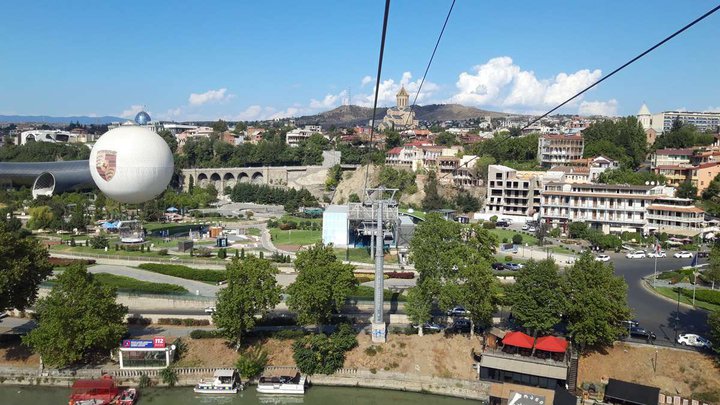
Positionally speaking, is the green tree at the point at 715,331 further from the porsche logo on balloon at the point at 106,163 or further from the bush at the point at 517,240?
the porsche logo on balloon at the point at 106,163

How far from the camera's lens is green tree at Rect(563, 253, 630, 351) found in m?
16.3

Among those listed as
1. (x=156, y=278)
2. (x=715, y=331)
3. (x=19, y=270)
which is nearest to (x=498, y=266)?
(x=715, y=331)

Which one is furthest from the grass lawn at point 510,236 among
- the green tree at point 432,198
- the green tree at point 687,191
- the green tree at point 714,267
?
the green tree at point 687,191

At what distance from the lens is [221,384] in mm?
16078

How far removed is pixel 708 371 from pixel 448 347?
7.39 meters

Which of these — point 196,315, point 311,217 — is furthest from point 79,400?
point 311,217

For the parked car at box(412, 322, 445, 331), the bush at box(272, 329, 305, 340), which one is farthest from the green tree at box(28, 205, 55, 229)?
the parked car at box(412, 322, 445, 331)

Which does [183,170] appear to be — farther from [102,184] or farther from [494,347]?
[494,347]

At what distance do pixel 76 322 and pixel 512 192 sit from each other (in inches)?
1228

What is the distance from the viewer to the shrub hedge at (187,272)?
24141 millimetres

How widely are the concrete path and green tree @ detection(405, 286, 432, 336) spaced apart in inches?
332

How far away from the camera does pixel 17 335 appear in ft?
61.8

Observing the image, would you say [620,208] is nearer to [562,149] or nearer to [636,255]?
[636,255]

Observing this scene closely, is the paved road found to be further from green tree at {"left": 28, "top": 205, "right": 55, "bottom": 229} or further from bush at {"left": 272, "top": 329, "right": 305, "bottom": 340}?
green tree at {"left": 28, "top": 205, "right": 55, "bottom": 229}
